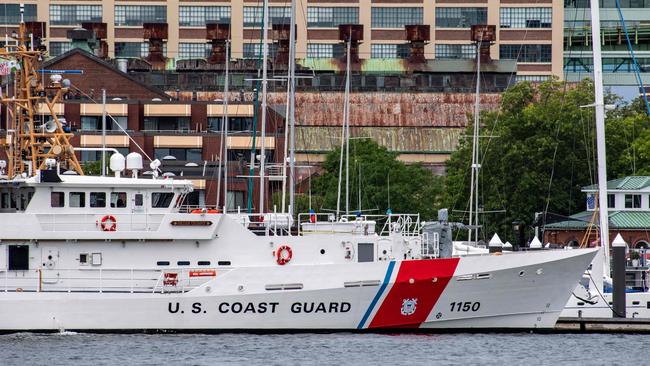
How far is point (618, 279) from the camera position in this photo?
50844 millimetres

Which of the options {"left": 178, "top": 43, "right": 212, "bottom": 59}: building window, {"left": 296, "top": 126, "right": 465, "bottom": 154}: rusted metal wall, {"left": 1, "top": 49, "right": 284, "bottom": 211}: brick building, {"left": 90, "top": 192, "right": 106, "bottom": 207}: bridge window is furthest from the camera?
{"left": 178, "top": 43, "right": 212, "bottom": 59}: building window

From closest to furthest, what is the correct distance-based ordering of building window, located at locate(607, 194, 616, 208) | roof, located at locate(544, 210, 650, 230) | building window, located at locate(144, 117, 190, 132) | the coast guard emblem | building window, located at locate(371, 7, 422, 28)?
1. the coast guard emblem
2. roof, located at locate(544, 210, 650, 230)
3. building window, located at locate(607, 194, 616, 208)
4. building window, located at locate(144, 117, 190, 132)
5. building window, located at locate(371, 7, 422, 28)

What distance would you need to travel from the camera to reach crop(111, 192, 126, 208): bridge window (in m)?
47.8

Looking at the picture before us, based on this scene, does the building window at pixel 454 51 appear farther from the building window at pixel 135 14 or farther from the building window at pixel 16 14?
the building window at pixel 16 14

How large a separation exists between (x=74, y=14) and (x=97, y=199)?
3214 inches

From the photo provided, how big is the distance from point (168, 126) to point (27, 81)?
5182 cm

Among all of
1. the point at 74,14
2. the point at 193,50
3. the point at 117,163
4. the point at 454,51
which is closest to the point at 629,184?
the point at 117,163

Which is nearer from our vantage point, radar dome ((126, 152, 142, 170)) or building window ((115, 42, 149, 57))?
radar dome ((126, 152, 142, 170))

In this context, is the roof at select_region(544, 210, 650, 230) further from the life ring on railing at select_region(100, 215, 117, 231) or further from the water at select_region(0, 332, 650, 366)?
the life ring on railing at select_region(100, 215, 117, 231)

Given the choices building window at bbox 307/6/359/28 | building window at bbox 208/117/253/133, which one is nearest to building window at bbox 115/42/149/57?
building window at bbox 307/6/359/28

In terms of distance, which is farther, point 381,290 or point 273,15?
point 273,15

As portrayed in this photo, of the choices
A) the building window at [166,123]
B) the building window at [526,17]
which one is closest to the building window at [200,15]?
the building window at [526,17]

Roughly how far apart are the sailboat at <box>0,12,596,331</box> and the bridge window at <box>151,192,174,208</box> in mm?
31

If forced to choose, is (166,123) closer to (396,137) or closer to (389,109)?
(389,109)
